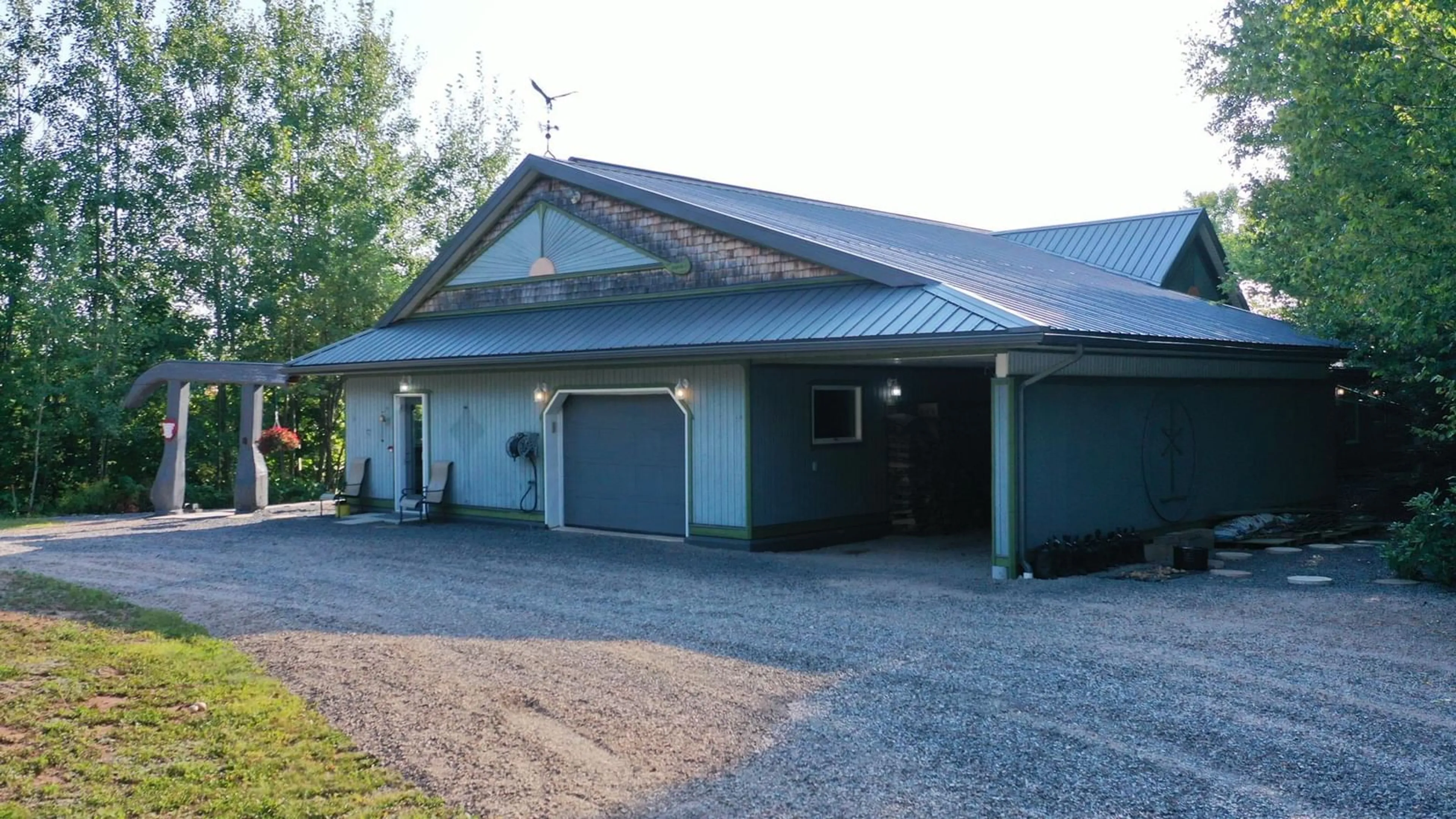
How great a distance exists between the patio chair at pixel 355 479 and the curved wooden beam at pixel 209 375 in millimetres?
1721

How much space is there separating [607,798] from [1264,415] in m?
13.3

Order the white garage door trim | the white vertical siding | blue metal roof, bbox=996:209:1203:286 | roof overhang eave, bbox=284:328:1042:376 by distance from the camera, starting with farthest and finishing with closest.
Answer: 1. blue metal roof, bbox=996:209:1203:286
2. the white garage door trim
3. the white vertical siding
4. roof overhang eave, bbox=284:328:1042:376

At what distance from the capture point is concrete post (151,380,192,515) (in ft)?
59.2

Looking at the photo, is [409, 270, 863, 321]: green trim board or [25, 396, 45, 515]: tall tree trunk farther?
[25, 396, 45, 515]: tall tree trunk

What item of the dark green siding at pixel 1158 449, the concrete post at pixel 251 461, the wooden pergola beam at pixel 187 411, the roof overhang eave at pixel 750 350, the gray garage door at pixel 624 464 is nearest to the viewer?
the roof overhang eave at pixel 750 350

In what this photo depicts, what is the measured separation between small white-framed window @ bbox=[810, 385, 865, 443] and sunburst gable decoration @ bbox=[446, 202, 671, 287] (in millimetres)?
2765

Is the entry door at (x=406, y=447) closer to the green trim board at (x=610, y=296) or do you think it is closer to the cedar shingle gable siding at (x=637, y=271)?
the green trim board at (x=610, y=296)

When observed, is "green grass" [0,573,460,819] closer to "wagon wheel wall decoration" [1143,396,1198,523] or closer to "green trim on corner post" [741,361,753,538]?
"green trim on corner post" [741,361,753,538]

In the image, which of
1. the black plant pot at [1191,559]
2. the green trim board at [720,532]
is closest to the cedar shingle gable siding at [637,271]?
the green trim board at [720,532]

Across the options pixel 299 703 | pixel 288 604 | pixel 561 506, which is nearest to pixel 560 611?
pixel 288 604

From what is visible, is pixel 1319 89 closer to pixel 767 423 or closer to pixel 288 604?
pixel 767 423

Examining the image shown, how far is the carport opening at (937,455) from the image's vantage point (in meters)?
14.2

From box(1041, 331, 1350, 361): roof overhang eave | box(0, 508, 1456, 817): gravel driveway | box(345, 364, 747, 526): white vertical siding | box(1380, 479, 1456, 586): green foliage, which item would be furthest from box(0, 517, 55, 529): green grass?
box(1380, 479, 1456, 586): green foliage

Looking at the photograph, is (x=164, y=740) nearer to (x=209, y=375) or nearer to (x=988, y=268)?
(x=988, y=268)
